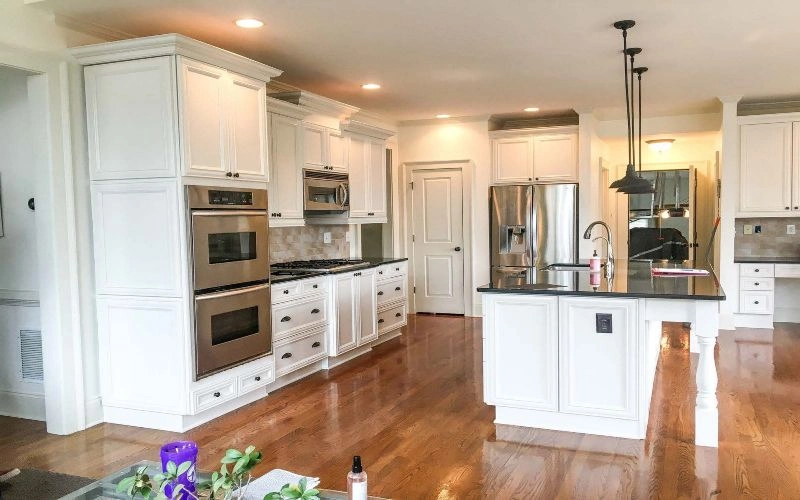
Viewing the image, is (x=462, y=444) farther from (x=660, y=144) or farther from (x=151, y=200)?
(x=660, y=144)

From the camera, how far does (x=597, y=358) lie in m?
3.56

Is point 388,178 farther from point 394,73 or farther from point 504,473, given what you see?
point 504,473

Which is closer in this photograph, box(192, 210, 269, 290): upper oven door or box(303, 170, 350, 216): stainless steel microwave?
box(192, 210, 269, 290): upper oven door

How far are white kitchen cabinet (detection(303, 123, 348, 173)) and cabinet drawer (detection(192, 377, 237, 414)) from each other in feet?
6.78

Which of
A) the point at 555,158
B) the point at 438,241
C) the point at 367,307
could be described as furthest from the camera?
the point at 438,241

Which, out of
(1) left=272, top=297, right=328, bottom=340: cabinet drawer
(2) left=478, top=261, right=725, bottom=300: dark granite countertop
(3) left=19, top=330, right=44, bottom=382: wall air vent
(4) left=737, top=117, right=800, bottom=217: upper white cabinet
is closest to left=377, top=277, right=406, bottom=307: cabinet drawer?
(1) left=272, top=297, right=328, bottom=340: cabinet drawer

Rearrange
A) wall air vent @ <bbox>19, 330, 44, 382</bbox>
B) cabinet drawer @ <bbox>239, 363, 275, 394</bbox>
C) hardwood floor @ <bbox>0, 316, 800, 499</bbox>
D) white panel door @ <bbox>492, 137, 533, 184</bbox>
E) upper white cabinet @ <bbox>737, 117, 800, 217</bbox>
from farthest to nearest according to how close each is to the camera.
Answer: white panel door @ <bbox>492, 137, 533, 184</bbox>
upper white cabinet @ <bbox>737, 117, 800, 217</bbox>
cabinet drawer @ <bbox>239, 363, 275, 394</bbox>
wall air vent @ <bbox>19, 330, 44, 382</bbox>
hardwood floor @ <bbox>0, 316, 800, 499</bbox>

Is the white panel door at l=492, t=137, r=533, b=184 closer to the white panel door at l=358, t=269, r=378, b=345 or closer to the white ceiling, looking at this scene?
the white ceiling

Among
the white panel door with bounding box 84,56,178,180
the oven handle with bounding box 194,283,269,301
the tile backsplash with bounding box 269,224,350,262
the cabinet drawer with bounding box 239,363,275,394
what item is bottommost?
the cabinet drawer with bounding box 239,363,275,394

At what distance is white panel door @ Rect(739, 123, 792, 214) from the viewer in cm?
685

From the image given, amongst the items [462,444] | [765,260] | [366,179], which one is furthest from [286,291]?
[765,260]

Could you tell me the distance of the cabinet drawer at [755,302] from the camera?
6844 mm

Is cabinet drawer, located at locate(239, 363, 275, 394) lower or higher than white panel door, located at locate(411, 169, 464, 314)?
lower

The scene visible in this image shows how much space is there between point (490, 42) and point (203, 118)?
6.77 ft
